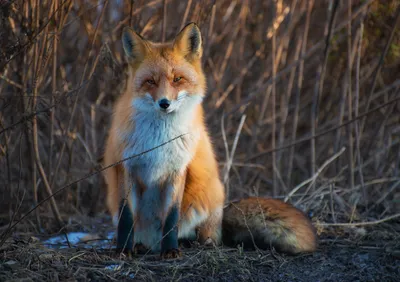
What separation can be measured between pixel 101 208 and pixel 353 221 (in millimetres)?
2758

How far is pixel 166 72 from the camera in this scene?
363 cm

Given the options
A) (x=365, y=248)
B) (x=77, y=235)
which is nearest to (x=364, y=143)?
(x=365, y=248)

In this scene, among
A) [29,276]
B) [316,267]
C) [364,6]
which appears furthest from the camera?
[364,6]

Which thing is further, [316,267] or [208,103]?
[208,103]

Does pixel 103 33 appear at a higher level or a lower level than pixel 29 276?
higher

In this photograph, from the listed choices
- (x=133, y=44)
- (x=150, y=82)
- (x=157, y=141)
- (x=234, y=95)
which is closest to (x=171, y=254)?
(x=157, y=141)

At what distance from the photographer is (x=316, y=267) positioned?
379 cm

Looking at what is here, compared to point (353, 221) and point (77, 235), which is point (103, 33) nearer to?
point (77, 235)

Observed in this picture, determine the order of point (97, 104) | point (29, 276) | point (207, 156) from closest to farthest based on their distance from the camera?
point (29, 276) → point (207, 156) → point (97, 104)

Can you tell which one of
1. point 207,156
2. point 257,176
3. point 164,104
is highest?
point 164,104

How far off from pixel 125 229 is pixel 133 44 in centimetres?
135

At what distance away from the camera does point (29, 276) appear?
2955mm

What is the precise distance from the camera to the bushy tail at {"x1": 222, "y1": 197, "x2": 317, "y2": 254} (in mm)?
3945

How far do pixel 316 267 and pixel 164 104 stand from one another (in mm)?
1641
